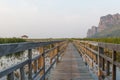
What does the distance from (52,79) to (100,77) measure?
197 cm

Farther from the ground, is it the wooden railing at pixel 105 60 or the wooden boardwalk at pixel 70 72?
the wooden railing at pixel 105 60

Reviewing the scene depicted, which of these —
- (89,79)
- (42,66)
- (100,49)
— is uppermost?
(100,49)

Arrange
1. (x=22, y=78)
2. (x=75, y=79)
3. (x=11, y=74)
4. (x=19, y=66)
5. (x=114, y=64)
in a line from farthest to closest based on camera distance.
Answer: (x=75, y=79), (x=114, y=64), (x=22, y=78), (x=19, y=66), (x=11, y=74)

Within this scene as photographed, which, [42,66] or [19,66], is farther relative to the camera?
[42,66]

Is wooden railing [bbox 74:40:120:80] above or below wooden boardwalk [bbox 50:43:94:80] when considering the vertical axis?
above

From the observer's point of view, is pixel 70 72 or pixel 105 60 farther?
pixel 70 72

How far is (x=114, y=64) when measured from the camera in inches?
184

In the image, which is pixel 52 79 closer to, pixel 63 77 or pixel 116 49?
pixel 63 77

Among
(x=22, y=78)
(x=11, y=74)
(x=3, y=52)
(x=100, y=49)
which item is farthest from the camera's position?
(x=100, y=49)

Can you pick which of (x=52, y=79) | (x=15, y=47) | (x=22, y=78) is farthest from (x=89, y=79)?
(x=15, y=47)

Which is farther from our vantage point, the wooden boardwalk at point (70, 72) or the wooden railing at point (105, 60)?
the wooden boardwalk at point (70, 72)

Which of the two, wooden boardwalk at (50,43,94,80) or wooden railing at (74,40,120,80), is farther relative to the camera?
wooden boardwalk at (50,43,94,80)

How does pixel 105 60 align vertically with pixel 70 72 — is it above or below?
above

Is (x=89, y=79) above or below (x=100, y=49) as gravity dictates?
below
